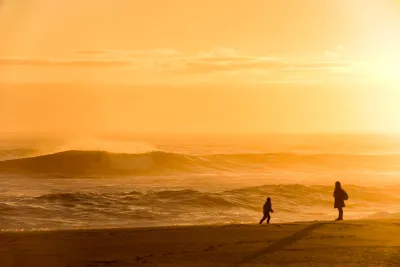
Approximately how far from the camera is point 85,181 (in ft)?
140

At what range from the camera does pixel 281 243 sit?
573 inches

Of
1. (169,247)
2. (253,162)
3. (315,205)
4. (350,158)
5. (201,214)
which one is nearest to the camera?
(169,247)

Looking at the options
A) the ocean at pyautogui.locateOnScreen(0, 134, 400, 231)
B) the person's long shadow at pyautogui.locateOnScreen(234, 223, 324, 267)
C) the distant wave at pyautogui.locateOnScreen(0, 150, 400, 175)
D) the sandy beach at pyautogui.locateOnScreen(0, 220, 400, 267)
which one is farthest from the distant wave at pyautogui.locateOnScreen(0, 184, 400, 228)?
the distant wave at pyautogui.locateOnScreen(0, 150, 400, 175)

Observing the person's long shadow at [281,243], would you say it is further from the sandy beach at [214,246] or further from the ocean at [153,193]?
the ocean at [153,193]

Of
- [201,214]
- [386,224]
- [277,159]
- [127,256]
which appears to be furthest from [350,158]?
[127,256]

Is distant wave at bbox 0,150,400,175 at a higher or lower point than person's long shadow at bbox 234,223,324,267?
higher

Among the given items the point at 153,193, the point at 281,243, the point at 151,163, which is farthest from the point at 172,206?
the point at 151,163

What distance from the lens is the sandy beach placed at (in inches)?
503

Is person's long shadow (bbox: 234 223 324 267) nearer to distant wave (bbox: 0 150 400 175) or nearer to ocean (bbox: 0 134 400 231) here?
ocean (bbox: 0 134 400 231)

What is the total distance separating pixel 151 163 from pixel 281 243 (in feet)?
139

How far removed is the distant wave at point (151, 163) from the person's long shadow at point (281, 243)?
35.1 metres

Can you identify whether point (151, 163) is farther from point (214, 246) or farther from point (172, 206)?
point (214, 246)

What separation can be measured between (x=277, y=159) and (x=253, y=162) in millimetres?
4520

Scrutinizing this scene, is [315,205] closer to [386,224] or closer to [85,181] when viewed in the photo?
[386,224]
